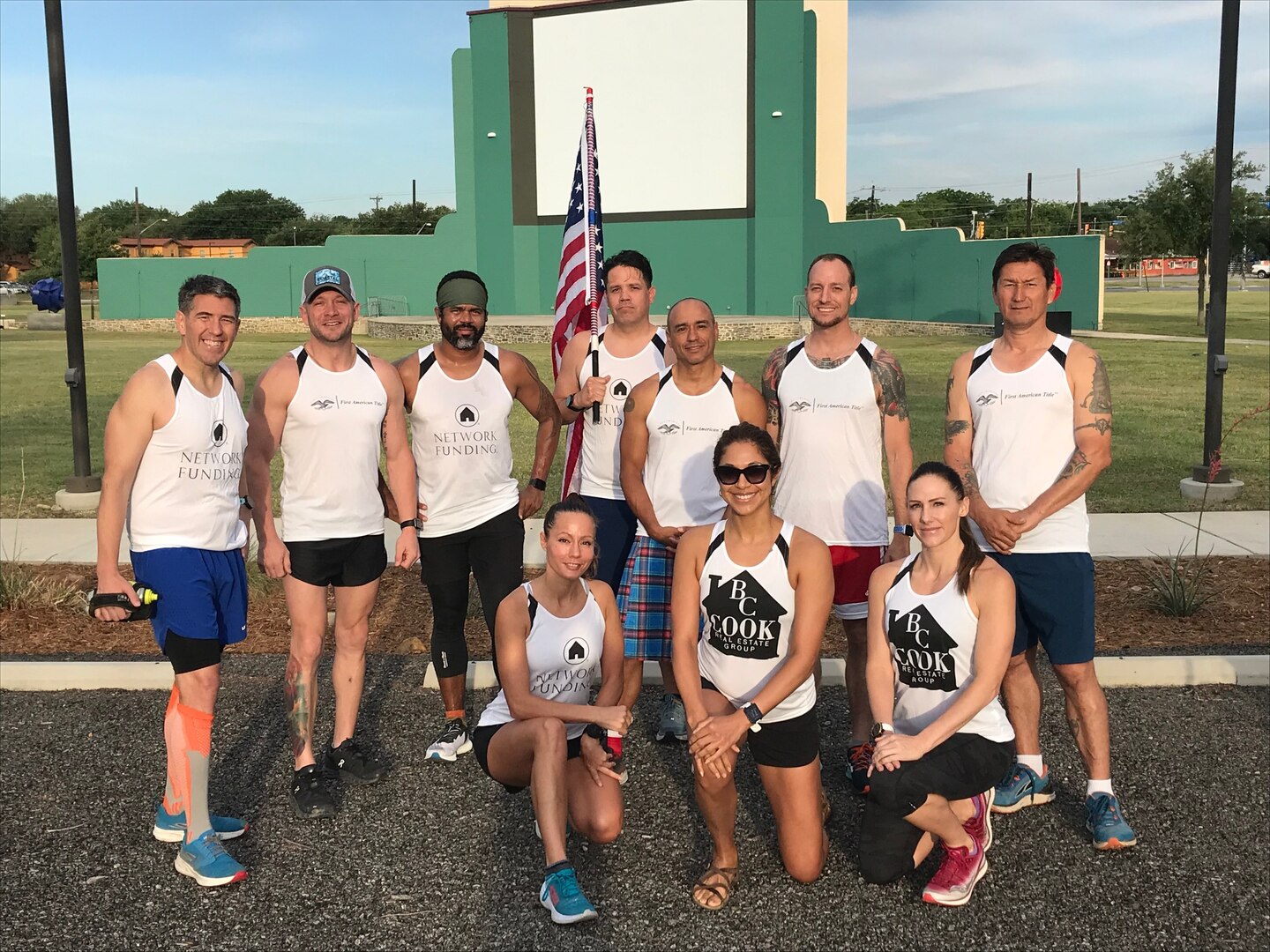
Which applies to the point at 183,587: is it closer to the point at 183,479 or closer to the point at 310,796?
the point at 183,479

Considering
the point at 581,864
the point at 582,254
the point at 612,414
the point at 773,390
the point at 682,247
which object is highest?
the point at 682,247

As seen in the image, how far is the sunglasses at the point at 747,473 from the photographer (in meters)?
3.86

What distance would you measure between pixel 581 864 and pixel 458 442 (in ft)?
6.23

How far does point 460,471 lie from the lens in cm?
504

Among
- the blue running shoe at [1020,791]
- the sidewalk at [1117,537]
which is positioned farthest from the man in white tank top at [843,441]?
the sidewalk at [1117,537]

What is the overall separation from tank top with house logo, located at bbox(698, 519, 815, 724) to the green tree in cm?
3466

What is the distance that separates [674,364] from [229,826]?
2.56 metres

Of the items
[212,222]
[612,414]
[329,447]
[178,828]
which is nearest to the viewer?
[178,828]

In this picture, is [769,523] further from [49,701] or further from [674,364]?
[49,701]

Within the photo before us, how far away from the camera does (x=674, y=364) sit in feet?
16.1

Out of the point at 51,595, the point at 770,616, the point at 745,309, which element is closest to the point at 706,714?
the point at 770,616

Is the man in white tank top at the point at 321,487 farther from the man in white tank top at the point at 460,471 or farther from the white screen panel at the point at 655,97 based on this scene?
the white screen panel at the point at 655,97

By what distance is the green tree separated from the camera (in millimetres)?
34781

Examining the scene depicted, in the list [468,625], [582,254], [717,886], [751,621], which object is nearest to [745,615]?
[751,621]
